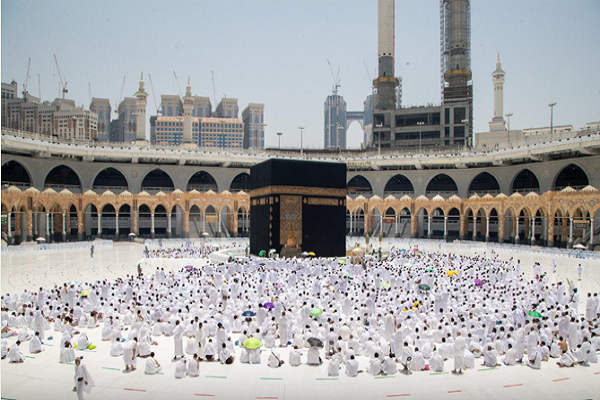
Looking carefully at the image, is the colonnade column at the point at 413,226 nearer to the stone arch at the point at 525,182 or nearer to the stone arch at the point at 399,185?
the stone arch at the point at 399,185

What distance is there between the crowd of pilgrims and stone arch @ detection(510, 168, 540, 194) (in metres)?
24.2

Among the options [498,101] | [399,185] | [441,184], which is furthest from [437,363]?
[498,101]

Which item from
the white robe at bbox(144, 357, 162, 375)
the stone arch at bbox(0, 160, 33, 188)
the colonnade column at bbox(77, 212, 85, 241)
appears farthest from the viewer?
the stone arch at bbox(0, 160, 33, 188)

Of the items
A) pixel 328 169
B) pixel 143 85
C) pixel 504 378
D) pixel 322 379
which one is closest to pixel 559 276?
pixel 328 169

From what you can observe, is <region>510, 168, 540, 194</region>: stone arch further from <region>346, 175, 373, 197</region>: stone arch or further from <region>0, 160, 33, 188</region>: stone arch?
<region>0, 160, 33, 188</region>: stone arch

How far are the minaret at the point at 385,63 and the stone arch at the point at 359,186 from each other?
12386mm

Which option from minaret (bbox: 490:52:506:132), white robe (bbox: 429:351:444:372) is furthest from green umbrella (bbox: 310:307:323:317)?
minaret (bbox: 490:52:506:132)

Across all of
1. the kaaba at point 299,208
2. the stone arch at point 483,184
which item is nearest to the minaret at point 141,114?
the kaaba at point 299,208

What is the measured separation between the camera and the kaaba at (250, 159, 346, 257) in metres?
19.8

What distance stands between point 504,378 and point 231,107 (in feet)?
348

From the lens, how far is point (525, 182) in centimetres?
3697

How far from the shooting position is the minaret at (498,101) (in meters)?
42.4

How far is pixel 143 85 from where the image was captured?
135 ft

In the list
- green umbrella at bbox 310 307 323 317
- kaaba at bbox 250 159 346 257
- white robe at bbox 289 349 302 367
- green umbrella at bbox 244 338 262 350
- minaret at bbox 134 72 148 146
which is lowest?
white robe at bbox 289 349 302 367
